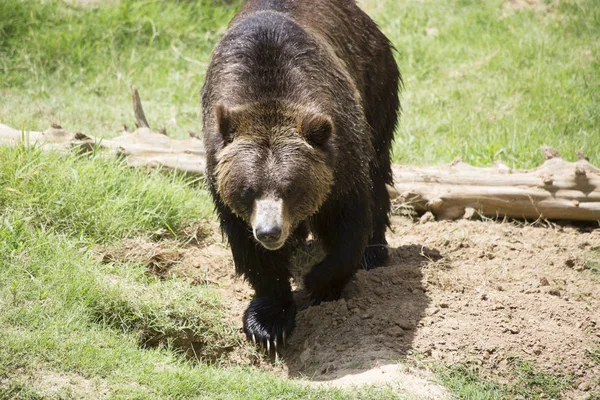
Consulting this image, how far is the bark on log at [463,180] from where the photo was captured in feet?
24.4

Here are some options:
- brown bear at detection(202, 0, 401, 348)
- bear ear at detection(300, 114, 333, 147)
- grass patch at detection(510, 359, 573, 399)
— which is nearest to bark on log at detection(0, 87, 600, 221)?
brown bear at detection(202, 0, 401, 348)

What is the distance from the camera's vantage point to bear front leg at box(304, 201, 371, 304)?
19.4ft

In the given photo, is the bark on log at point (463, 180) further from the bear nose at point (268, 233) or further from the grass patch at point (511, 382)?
the bear nose at point (268, 233)

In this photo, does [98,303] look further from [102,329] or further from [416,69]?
[416,69]

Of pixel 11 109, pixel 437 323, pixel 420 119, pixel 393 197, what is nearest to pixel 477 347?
pixel 437 323

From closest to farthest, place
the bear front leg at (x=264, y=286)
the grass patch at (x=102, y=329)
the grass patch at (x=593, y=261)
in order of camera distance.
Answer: the grass patch at (x=102, y=329), the bear front leg at (x=264, y=286), the grass patch at (x=593, y=261)

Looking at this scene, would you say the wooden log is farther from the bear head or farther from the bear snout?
the bear snout

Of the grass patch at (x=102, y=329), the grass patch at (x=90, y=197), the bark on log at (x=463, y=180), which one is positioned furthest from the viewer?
the bark on log at (x=463, y=180)

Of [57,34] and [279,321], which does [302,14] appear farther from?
[57,34]

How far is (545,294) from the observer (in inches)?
243

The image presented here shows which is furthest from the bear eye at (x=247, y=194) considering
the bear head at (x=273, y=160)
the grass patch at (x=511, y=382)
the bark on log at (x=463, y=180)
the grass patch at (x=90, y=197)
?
the bark on log at (x=463, y=180)

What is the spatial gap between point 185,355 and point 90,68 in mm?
5990

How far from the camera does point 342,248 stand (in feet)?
19.4

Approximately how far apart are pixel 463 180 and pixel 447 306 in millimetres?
2001
